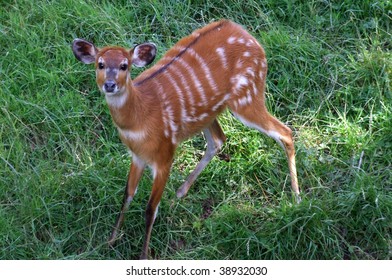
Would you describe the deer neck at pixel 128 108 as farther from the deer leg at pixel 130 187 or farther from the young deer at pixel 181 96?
the deer leg at pixel 130 187

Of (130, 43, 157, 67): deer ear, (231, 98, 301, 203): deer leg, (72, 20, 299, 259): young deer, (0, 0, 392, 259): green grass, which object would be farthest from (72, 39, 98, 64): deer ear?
(231, 98, 301, 203): deer leg

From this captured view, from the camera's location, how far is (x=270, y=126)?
247 inches

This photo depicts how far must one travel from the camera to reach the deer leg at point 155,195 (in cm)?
585

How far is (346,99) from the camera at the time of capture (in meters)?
6.84

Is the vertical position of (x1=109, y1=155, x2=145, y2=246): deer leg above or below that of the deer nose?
below

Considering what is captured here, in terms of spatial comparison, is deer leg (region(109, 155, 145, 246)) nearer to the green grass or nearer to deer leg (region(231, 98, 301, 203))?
the green grass

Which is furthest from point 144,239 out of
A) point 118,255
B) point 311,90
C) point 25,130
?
point 311,90

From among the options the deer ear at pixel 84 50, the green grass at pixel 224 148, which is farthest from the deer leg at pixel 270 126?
the deer ear at pixel 84 50

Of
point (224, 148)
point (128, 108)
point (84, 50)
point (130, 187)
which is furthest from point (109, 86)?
point (224, 148)

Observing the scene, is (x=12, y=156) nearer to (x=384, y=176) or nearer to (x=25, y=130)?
(x=25, y=130)

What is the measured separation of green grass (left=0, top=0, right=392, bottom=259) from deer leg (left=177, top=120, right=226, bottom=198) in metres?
0.08

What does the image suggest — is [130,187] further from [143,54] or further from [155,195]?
[143,54]

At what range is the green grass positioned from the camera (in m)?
5.93

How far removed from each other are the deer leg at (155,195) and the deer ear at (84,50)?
784 mm
